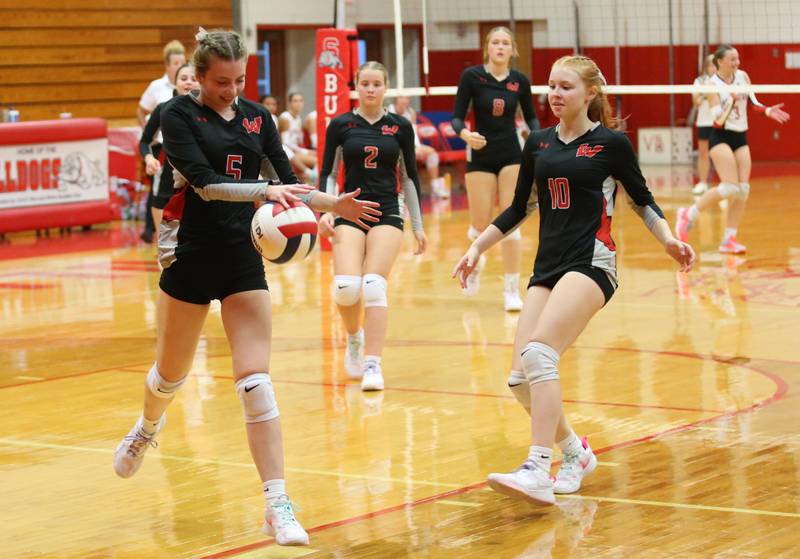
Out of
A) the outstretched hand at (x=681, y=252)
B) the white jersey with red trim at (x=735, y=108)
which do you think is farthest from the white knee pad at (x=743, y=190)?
the outstretched hand at (x=681, y=252)

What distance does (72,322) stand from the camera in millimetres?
10156

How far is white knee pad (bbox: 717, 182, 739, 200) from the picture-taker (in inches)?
499

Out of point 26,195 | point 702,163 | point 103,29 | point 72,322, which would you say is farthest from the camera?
point 103,29

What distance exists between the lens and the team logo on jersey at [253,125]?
4945 millimetres

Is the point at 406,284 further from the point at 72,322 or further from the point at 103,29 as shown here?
the point at 103,29

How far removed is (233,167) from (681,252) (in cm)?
178

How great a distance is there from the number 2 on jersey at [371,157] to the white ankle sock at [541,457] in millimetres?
3153

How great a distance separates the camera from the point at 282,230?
15.3 feet

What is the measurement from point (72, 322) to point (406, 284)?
2.91m

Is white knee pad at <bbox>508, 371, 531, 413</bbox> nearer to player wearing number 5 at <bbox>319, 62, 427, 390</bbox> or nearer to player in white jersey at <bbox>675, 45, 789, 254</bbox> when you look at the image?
player wearing number 5 at <bbox>319, 62, 427, 390</bbox>

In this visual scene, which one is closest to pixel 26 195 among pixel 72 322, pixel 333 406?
pixel 72 322

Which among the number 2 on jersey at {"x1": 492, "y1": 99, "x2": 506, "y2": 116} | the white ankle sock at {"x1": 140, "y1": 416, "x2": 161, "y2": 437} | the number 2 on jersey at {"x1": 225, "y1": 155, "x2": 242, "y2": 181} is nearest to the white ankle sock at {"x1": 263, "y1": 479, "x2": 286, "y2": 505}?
the white ankle sock at {"x1": 140, "y1": 416, "x2": 161, "y2": 437}

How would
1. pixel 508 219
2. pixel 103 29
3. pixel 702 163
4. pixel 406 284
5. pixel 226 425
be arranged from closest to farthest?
pixel 508 219, pixel 226 425, pixel 406 284, pixel 702 163, pixel 103 29

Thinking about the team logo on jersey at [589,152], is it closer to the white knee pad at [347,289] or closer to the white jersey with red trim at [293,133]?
the white knee pad at [347,289]
